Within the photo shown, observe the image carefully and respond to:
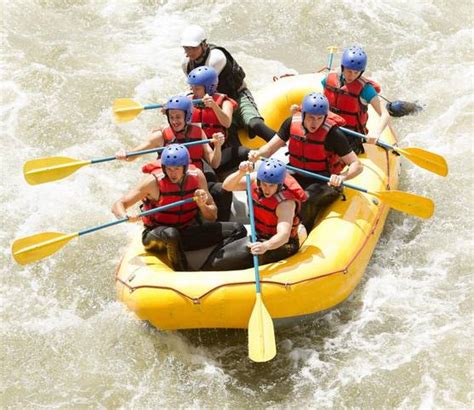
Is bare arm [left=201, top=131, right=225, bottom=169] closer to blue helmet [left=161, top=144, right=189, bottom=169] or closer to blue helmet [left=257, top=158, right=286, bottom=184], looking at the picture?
blue helmet [left=161, top=144, right=189, bottom=169]

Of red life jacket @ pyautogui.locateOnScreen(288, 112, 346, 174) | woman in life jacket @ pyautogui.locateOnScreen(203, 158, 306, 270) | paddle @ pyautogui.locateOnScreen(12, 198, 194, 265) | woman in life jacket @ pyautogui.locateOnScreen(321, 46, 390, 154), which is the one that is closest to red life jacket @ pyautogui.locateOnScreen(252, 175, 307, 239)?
woman in life jacket @ pyautogui.locateOnScreen(203, 158, 306, 270)

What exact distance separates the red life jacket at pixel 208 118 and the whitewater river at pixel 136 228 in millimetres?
1280

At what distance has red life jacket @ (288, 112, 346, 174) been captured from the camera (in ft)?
18.9

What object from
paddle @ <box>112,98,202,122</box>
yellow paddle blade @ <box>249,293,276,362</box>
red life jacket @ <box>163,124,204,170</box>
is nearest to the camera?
yellow paddle blade @ <box>249,293,276,362</box>

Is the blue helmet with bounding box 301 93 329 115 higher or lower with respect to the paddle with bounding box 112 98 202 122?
higher

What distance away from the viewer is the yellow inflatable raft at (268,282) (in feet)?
16.7

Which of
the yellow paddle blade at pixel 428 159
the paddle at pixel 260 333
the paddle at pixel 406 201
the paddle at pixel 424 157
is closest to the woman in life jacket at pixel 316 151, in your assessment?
the paddle at pixel 406 201

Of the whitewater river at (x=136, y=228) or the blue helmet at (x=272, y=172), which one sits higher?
the blue helmet at (x=272, y=172)

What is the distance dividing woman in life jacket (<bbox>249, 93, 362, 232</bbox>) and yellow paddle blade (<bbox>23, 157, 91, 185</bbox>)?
1540 mm

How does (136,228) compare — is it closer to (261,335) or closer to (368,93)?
(261,335)

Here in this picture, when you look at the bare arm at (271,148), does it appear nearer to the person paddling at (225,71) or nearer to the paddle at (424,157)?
the paddle at (424,157)

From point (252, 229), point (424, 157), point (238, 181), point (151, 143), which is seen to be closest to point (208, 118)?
point (151, 143)

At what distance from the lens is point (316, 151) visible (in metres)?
5.81

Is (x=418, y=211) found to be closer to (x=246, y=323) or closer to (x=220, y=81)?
(x=246, y=323)
